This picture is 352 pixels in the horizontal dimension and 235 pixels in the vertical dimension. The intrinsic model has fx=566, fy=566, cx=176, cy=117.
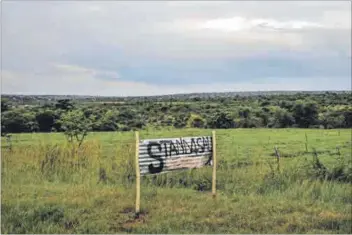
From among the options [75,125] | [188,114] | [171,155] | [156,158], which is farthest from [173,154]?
[188,114]

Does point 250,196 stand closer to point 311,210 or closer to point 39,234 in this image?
point 311,210

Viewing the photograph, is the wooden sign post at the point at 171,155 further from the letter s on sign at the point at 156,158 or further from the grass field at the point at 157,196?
the grass field at the point at 157,196

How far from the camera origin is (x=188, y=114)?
26500 mm

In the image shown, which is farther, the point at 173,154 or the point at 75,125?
the point at 75,125

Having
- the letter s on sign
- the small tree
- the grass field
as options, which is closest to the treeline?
the small tree

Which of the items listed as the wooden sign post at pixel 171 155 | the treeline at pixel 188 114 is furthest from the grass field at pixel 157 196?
the treeline at pixel 188 114

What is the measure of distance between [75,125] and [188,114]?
12.0 m

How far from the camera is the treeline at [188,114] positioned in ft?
52.9

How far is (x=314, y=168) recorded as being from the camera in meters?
10.8

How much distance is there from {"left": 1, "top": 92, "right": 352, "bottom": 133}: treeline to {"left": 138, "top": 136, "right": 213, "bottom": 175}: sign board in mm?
6050

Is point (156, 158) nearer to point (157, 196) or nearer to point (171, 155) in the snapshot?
point (171, 155)

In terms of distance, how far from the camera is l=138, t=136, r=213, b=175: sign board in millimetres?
8148

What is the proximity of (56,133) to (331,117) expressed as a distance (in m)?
17.5

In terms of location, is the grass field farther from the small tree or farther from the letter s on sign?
the small tree
